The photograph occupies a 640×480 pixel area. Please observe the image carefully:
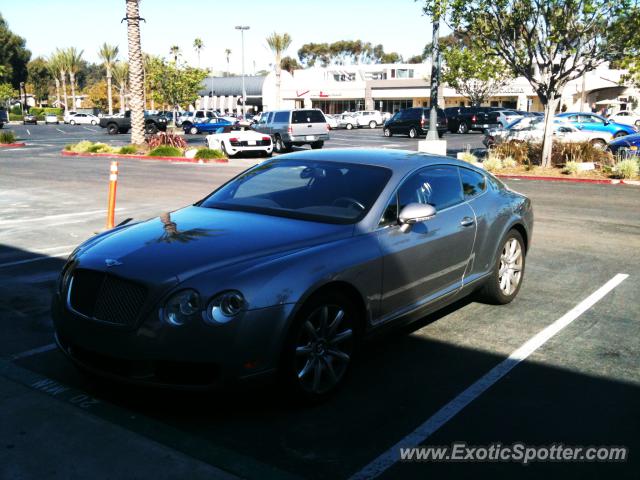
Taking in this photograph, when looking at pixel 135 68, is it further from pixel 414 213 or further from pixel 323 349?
pixel 323 349

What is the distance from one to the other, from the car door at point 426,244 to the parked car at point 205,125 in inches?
1788

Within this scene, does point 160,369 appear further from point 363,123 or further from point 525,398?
point 363,123

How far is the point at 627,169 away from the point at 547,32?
4.62 m

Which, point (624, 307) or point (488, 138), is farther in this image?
point (488, 138)

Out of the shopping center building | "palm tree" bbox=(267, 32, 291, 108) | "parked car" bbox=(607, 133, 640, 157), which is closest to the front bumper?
"parked car" bbox=(607, 133, 640, 157)

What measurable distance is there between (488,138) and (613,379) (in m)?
21.3

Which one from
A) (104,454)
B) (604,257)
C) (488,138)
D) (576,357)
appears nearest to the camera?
(104,454)

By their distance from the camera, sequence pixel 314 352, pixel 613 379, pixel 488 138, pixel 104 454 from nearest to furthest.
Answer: pixel 104 454 < pixel 314 352 < pixel 613 379 < pixel 488 138

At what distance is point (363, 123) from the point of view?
56.4 m

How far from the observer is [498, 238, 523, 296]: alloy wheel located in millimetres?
6430

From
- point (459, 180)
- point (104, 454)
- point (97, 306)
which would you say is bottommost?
point (104, 454)

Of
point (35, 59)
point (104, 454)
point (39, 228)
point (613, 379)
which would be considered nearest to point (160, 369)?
point (104, 454)

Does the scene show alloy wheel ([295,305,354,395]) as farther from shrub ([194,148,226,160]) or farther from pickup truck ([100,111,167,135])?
pickup truck ([100,111,167,135])

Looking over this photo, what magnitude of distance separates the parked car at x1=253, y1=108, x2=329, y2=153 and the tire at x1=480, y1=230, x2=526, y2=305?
21.3m
